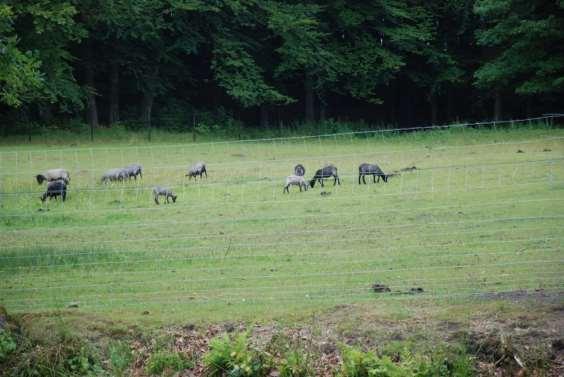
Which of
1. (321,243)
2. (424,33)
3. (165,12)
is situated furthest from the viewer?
(424,33)

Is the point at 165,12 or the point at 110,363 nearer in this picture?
the point at 110,363

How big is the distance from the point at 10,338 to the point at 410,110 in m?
44.7

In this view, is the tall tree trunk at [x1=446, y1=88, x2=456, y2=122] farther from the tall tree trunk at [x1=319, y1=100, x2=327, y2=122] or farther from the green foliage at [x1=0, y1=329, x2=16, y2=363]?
the green foliage at [x1=0, y1=329, x2=16, y2=363]

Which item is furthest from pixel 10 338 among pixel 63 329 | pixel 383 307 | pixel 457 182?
pixel 457 182

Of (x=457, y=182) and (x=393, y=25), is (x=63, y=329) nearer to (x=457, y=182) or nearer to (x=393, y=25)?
(x=457, y=182)

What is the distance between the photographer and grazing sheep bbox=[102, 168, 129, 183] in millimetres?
26375

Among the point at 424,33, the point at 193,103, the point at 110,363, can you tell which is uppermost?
the point at 424,33

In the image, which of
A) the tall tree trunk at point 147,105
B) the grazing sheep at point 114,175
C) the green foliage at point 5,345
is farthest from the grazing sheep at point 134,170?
the tall tree trunk at point 147,105

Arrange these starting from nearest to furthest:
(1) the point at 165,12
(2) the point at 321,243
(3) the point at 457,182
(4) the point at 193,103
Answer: (2) the point at 321,243 < (3) the point at 457,182 < (1) the point at 165,12 < (4) the point at 193,103

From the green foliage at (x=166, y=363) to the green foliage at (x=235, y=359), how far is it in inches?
12.5

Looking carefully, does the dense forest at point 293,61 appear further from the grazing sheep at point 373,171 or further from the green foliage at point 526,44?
the grazing sheep at point 373,171

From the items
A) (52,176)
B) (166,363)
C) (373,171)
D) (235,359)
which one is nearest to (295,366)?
→ (235,359)

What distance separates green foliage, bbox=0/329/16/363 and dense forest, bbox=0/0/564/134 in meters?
28.9

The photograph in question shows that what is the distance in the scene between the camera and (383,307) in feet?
38.0
